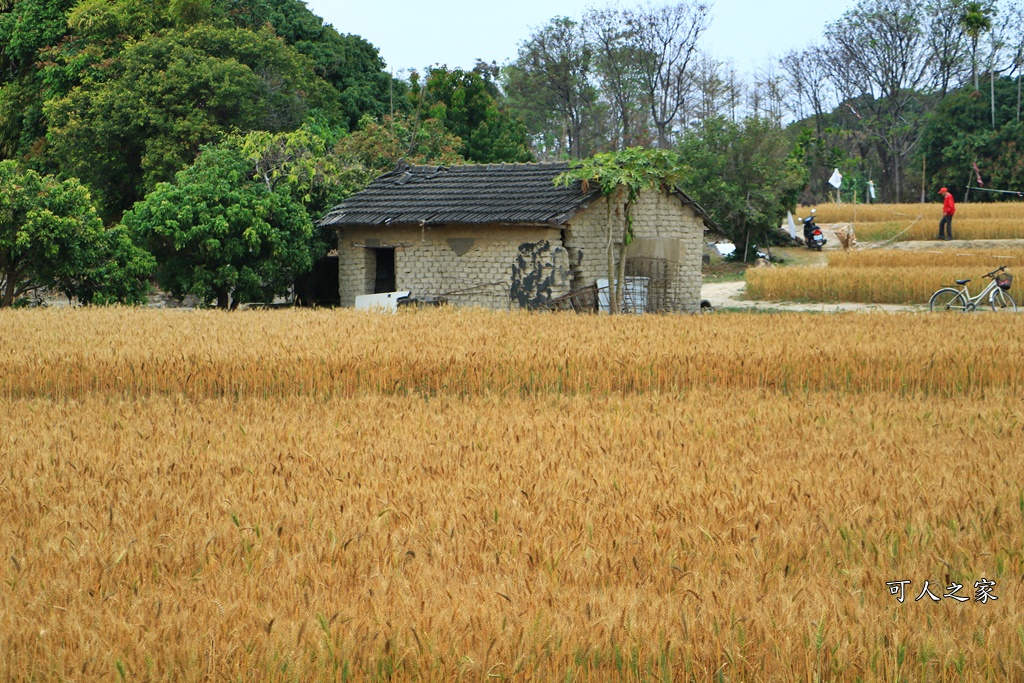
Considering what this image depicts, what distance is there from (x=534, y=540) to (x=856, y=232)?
38.8m

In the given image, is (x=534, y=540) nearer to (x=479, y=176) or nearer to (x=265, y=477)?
(x=265, y=477)

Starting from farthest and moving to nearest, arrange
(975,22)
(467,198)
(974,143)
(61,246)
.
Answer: (975,22), (974,143), (467,198), (61,246)

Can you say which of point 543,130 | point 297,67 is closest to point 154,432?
point 297,67

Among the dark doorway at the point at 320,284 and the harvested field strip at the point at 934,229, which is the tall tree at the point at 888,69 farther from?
the dark doorway at the point at 320,284

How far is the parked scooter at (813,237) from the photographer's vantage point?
125ft

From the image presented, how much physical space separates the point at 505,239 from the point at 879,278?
1016 centimetres

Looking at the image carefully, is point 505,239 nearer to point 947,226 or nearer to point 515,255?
point 515,255

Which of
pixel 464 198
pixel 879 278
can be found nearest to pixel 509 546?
pixel 464 198

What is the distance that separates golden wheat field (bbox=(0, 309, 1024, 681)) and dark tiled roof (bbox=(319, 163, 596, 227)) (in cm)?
1206

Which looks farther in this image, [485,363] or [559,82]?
[559,82]

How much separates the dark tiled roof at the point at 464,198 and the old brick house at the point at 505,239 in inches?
1.2

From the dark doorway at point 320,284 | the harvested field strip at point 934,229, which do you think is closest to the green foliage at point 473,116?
the harvested field strip at point 934,229

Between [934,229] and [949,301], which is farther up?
[934,229]

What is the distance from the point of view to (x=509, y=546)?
15.3 feet
